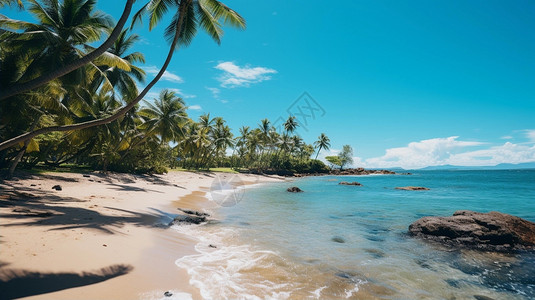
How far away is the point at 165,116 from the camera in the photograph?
29.1 m

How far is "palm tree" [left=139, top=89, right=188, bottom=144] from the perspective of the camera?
93.5 ft

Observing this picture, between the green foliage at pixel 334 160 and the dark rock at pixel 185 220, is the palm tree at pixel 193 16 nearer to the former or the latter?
the dark rock at pixel 185 220

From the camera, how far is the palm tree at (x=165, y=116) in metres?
28.5

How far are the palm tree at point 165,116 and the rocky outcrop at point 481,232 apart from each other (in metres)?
26.9

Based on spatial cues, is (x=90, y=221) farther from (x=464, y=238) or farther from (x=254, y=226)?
(x=464, y=238)

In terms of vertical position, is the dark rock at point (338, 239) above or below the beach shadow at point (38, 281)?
below

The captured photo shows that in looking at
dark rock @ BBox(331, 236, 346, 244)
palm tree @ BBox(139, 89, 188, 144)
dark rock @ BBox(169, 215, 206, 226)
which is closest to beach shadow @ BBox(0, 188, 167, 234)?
dark rock @ BBox(169, 215, 206, 226)

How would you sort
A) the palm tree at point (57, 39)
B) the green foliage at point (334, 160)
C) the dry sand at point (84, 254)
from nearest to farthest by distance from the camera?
the dry sand at point (84, 254)
the palm tree at point (57, 39)
the green foliage at point (334, 160)

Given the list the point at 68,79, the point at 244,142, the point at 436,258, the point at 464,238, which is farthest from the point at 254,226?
the point at 244,142

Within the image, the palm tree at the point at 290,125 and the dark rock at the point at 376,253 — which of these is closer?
the dark rock at the point at 376,253

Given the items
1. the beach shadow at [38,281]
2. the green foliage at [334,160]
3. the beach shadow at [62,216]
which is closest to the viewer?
the beach shadow at [38,281]

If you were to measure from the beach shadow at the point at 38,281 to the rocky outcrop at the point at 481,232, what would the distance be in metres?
11.2

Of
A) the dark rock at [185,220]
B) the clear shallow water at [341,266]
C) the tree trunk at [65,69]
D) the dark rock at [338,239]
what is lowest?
the dark rock at [338,239]

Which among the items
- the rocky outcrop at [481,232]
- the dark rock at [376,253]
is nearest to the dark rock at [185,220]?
the dark rock at [376,253]
